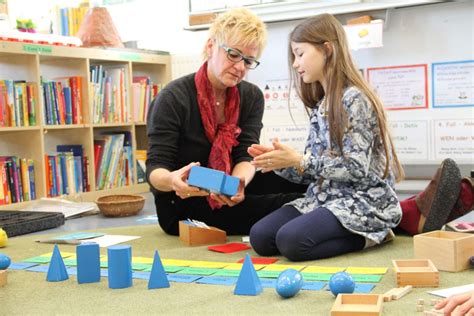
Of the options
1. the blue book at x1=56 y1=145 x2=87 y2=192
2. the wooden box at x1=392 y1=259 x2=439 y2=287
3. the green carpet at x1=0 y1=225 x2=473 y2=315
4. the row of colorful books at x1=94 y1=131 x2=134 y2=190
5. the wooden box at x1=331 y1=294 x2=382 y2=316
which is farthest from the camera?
the row of colorful books at x1=94 y1=131 x2=134 y2=190

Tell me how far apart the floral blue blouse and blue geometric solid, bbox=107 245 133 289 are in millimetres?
558

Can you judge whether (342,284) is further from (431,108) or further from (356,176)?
(431,108)

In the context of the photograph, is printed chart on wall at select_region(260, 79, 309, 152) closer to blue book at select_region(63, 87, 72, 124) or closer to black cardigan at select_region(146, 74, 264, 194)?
blue book at select_region(63, 87, 72, 124)

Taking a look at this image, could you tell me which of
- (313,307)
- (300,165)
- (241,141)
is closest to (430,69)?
(241,141)

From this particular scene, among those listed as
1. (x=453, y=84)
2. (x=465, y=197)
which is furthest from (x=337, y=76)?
(x=453, y=84)

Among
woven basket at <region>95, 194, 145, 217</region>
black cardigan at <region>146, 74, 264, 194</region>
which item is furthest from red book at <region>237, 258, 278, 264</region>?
woven basket at <region>95, 194, 145, 217</region>

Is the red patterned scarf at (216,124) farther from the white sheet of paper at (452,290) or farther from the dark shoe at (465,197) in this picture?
the white sheet of paper at (452,290)

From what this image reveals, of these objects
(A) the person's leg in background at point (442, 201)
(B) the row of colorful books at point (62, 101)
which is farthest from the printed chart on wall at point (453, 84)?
(B) the row of colorful books at point (62, 101)

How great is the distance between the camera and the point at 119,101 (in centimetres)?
356

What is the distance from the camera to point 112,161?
11.5 ft

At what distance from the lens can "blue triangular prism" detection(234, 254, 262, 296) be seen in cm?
135

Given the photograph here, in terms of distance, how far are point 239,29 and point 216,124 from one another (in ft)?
1.10

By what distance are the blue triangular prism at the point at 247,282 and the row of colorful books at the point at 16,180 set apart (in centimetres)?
195

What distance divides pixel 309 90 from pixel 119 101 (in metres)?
1.84
